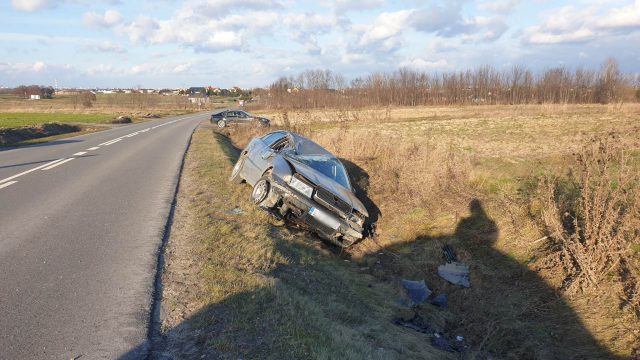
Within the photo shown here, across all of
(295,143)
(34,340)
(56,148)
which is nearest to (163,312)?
(34,340)

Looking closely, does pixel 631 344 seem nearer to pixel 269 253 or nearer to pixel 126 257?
pixel 269 253

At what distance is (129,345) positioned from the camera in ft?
11.6

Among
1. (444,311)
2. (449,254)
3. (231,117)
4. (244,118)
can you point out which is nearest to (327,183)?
(449,254)

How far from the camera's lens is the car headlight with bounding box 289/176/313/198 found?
740cm

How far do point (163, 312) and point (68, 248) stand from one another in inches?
90.0

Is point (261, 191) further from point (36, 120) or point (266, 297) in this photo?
point (36, 120)

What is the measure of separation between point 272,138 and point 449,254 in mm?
4772

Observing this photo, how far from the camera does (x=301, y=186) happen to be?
7465mm

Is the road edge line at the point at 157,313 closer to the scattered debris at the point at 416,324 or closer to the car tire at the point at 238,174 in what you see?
the scattered debris at the point at 416,324

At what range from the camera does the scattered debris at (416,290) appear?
21.7ft

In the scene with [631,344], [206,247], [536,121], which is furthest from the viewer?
[536,121]

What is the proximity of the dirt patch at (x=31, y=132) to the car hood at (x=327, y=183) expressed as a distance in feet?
57.1

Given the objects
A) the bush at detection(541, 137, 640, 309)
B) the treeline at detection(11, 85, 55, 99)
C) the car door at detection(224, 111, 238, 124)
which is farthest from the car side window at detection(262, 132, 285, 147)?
the treeline at detection(11, 85, 55, 99)

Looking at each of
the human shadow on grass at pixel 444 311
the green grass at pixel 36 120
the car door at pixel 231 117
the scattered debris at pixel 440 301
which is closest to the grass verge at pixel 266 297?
the human shadow on grass at pixel 444 311
